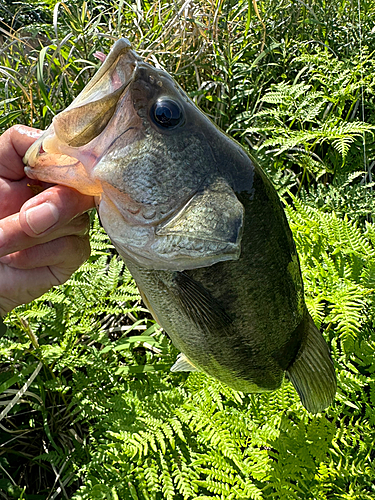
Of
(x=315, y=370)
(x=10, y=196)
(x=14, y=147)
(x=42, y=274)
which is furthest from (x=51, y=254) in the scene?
(x=315, y=370)

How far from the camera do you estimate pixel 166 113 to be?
3.58ft

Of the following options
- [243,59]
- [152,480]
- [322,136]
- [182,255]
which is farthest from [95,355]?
[243,59]

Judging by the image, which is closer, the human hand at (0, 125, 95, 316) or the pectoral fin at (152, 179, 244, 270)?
the pectoral fin at (152, 179, 244, 270)

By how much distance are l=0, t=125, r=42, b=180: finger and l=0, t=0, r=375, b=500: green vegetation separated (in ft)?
2.62

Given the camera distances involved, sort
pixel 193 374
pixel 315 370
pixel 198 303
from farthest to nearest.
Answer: pixel 193 374, pixel 315 370, pixel 198 303

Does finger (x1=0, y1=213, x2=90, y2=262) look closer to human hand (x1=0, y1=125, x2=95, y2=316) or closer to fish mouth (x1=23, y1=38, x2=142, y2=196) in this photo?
human hand (x1=0, y1=125, x2=95, y2=316)

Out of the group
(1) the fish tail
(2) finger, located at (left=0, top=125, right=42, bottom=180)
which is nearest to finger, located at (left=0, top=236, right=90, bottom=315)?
(2) finger, located at (left=0, top=125, right=42, bottom=180)

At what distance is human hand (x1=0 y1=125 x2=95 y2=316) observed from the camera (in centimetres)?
123

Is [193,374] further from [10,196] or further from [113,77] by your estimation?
[113,77]

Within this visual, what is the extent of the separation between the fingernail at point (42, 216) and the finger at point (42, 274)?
25 centimetres

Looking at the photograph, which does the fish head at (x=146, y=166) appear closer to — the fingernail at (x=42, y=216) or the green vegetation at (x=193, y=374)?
the fingernail at (x=42, y=216)

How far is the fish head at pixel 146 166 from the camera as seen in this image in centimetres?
107

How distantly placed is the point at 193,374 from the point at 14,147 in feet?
4.28

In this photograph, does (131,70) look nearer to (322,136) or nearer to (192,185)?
(192,185)
